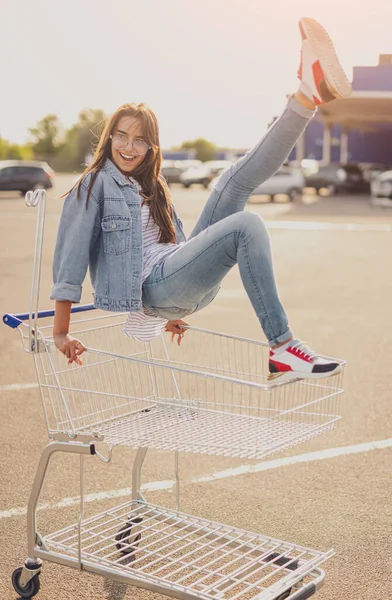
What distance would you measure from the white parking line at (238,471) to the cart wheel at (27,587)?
2.52 ft

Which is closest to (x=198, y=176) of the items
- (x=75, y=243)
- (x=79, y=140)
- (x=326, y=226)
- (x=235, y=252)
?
(x=326, y=226)

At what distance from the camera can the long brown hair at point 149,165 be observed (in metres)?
3.62

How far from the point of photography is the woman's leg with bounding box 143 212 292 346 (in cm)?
318

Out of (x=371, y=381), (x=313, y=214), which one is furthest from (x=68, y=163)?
(x=371, y=381)

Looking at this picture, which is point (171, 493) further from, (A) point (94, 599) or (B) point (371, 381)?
(B) point (371, 381)

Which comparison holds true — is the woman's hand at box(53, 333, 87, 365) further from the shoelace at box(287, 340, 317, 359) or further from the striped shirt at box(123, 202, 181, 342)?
the shoelace at box(287, 340, 317, 359)

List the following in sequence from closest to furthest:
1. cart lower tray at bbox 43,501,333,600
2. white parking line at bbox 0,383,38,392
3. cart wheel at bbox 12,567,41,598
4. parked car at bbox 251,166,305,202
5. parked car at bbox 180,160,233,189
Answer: cart lower tray at bbox 43,501,333,600 < cart wheel at bbox 12,567,41,598 < white parking line at bbox 0,383,38,392 < parked car at bbox 251,166,305,202 < parked car at bbox 180,160,233,189

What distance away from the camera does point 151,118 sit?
3.65 m

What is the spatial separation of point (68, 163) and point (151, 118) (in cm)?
8324

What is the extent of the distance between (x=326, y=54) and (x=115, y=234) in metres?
1.06

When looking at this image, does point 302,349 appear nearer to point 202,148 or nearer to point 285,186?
point 285,186

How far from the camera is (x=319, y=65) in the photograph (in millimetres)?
2979

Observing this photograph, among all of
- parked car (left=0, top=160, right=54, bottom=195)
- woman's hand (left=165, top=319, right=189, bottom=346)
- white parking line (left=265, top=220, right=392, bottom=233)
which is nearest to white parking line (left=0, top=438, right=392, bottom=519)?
woman's hand (left=165, top=319, right=189, bottom=346)

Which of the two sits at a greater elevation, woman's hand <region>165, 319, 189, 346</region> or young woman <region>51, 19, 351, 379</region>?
young woman <region>51, 19, 351, 379</region>
